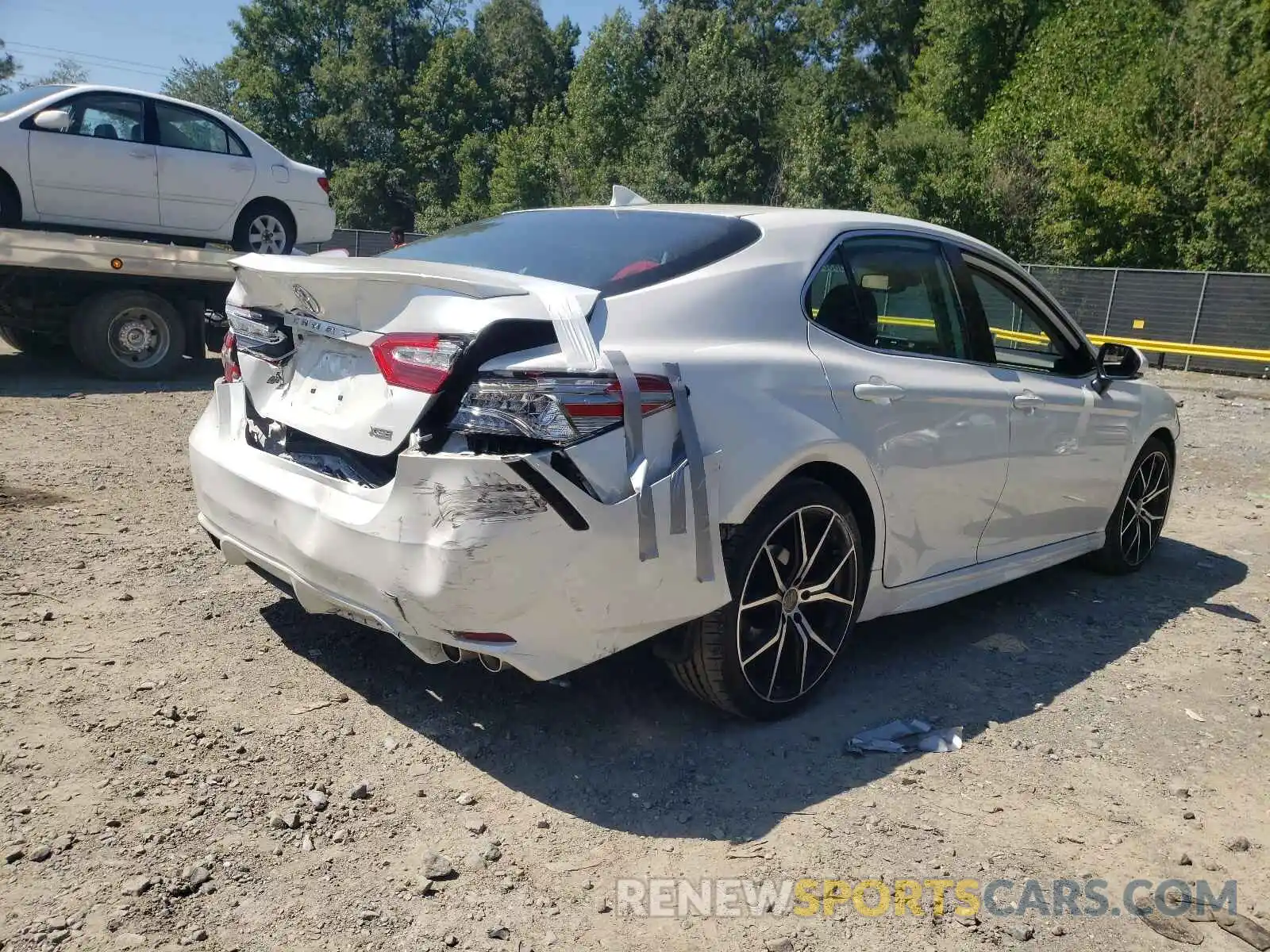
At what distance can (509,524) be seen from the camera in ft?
8.80

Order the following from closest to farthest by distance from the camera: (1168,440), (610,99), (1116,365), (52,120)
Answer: (1116,365) < (1168,440) < (52,120) < (610,99)

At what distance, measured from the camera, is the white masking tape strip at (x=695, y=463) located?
291 centimetres

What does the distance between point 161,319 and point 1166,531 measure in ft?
28.3

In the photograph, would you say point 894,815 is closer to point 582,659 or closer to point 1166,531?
point 582,659

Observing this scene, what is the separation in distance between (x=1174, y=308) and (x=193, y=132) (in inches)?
719

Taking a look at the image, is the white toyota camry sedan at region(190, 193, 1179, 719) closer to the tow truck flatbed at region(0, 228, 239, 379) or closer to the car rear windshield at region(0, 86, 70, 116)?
the tow truck flatbed at region(0, 228, 239, 379)

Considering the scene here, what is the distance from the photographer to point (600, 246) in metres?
3.48

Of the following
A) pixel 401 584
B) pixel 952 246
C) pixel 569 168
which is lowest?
pixel 401 584

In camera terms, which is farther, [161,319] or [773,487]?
[161,319]

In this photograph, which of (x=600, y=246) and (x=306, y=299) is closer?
(x=306, y=299)

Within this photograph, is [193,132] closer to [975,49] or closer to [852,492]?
[852,492]

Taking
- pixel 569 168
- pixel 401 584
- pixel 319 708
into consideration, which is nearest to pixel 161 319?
pixel 319 708

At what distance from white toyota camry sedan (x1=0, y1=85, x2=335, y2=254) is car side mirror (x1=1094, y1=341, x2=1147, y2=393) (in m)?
8.17

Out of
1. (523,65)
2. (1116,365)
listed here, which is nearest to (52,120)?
(1116,365)
